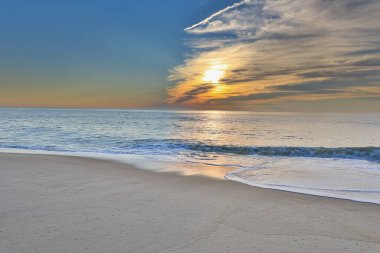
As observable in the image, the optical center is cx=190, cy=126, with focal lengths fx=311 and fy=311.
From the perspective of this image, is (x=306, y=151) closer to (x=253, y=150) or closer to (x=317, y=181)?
(x=253, y=150)

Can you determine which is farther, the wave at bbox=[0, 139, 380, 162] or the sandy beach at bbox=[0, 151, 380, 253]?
the wave at bbox=[0, 139, 380, 162]

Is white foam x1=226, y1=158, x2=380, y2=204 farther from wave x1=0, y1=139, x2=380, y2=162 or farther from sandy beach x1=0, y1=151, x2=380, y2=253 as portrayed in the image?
wave x1=0, y1=139, x2=380, y2=162

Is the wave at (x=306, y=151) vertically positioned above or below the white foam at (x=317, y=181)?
above

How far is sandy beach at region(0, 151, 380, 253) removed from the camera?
4117mm

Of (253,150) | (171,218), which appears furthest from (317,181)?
(253,150)

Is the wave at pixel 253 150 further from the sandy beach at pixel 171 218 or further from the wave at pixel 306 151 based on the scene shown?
the sandy beach at pixel 171 218

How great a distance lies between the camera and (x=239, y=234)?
4.52 meters

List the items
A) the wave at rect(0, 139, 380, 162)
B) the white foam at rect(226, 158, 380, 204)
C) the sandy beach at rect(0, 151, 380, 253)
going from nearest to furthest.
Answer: the sandy beach at rect(0, 151, 380, 253)
the white foam at rect(226, 158, 380, 204)
the wave at rect(0, 139, 380, 162)

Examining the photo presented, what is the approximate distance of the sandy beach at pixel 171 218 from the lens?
4.12 metres

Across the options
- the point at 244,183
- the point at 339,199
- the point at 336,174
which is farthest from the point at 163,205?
→ the point at 336,174

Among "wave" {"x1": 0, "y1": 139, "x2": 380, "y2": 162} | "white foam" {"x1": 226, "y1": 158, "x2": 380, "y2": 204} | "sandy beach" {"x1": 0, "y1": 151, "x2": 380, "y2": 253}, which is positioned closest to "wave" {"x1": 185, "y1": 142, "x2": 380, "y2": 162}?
"wave" {"x1": 0, "y1": 139, "x2": 380, "y2": 162}

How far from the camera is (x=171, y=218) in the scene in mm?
5160

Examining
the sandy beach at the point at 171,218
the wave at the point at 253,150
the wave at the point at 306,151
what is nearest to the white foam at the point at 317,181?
the sandy beach at the point at 171,218

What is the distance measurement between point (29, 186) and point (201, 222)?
4.43 meters
